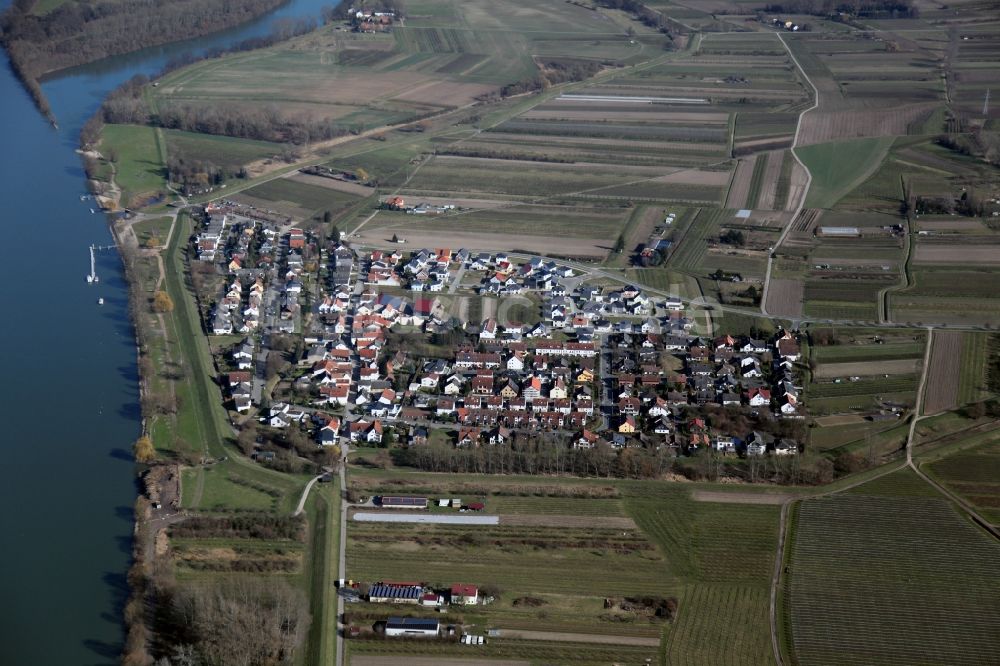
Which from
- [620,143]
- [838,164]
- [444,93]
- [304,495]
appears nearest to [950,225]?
[838,164]

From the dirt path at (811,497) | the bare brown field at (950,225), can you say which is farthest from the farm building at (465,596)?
the bare brown field at (950,225)

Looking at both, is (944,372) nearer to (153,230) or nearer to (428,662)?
(428,662)

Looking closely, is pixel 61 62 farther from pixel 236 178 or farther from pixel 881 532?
pixel 881 532

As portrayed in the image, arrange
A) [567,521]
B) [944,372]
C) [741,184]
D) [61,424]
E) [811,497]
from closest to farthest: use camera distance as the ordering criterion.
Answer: [567,521] → [811,497] → [61,424] → [944,372] → [741,184]

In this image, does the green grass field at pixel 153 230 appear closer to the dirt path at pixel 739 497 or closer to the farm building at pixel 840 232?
the dirt path at pixel 739 497

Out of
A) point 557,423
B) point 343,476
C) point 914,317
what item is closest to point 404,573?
point 343,476

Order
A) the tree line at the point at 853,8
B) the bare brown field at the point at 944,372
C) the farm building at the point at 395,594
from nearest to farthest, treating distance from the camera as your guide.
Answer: the farm building at the point at 395,594, the bare brown field at the point at 944,372, the tree line at the point at 853,8

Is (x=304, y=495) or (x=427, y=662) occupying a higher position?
(x=304, y=495)
